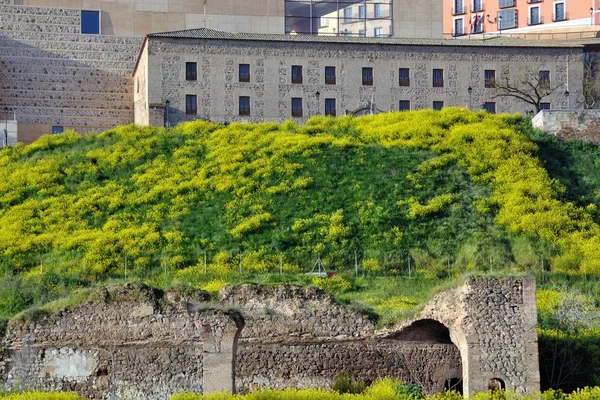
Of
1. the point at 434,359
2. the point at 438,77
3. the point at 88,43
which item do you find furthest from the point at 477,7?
the point at 434,359

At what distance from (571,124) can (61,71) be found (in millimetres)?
27227

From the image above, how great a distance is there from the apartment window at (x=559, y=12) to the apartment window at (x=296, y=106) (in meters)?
35.3

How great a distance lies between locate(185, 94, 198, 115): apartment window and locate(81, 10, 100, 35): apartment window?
912 cm

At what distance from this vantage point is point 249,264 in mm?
46656

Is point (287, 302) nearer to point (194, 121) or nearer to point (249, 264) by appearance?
point (249, 264)

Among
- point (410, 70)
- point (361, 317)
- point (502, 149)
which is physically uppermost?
point (410, 70)

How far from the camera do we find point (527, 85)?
6756 cm

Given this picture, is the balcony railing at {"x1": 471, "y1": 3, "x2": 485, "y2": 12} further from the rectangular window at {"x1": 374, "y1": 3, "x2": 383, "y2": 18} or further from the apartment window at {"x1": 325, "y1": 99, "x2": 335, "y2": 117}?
the apartment window at {"x1": 325, "y1": 99, "x2": 335, "y2": 117}

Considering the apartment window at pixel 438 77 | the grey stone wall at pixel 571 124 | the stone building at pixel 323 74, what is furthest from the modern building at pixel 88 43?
the grey stone wall at pixel 571 124

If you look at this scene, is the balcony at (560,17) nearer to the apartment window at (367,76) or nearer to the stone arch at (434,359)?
the apartment window at (367,76)

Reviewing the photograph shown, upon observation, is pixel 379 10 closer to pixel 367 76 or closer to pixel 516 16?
pixel 367 76

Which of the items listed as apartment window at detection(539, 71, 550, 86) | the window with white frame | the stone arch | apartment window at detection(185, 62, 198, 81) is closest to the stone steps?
apartment window at detection(185, 62, 198, 81)

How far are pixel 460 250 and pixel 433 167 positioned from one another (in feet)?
27.0

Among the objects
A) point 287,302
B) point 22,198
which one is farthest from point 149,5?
point 287,302
